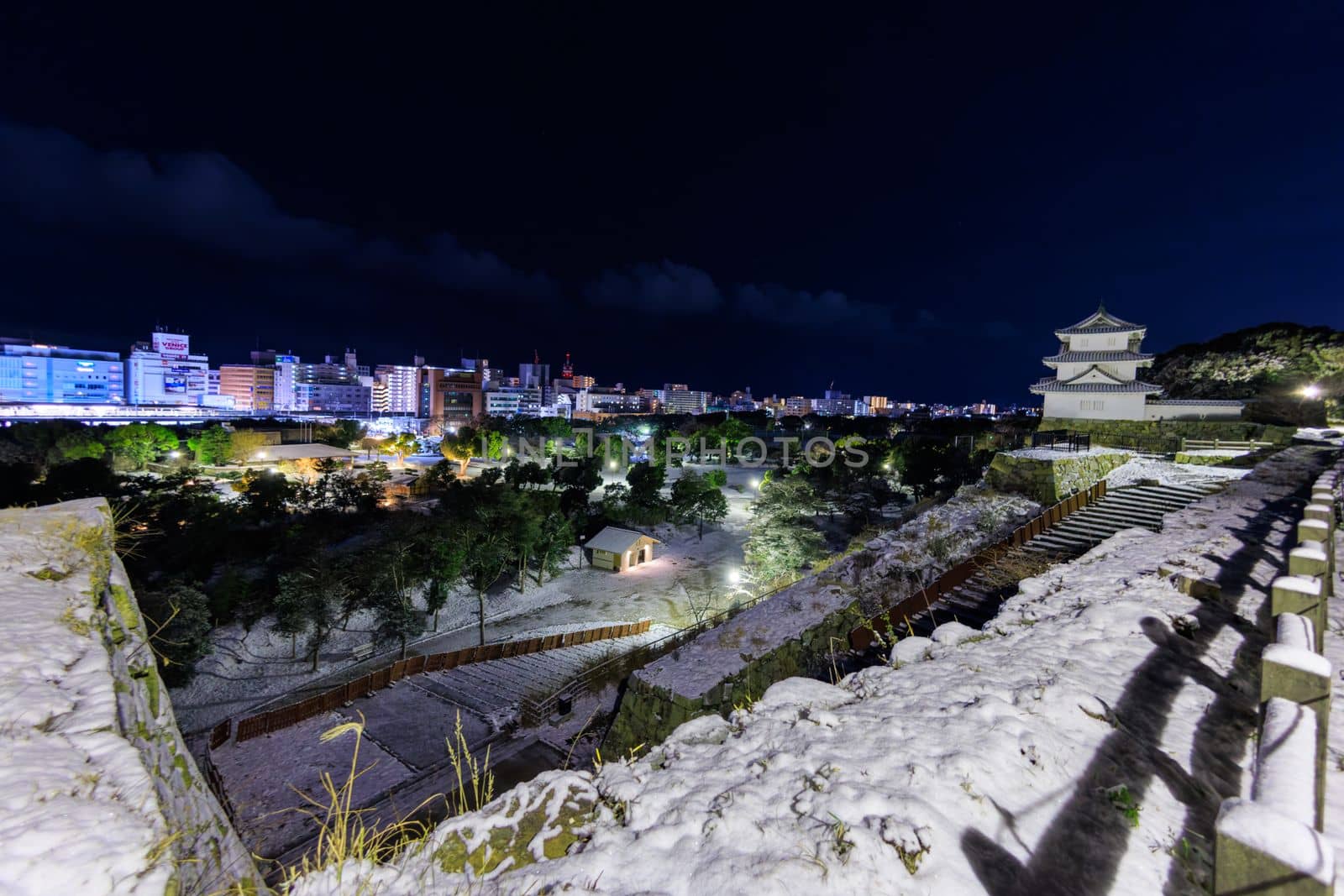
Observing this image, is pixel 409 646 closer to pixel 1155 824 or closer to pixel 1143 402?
pixel 1155 824

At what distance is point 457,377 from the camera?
97.8 m

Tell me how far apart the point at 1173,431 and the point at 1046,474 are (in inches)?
537

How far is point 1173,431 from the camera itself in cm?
2203

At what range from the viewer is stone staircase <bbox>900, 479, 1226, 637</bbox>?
7.88m

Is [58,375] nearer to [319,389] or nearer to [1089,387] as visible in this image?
[319,389]

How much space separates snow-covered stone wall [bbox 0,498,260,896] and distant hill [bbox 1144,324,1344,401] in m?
40.3

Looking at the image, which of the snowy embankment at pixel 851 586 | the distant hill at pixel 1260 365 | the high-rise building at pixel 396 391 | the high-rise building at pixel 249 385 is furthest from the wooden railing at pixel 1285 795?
the high-rise building at pixel 249 385

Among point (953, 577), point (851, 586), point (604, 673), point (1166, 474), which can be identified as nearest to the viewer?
point (953, 577)

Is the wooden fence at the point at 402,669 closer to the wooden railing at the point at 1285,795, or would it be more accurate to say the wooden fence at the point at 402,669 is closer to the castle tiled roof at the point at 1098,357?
the wooden railing at the point at 1285,795

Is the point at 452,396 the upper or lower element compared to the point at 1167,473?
upper

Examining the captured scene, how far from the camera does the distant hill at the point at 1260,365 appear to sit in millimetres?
30941

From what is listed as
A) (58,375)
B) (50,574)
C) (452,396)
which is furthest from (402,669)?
(58,375)

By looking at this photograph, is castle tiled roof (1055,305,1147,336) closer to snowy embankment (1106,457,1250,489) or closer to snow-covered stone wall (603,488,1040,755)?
snowy embankment (1106,457,1250,489)

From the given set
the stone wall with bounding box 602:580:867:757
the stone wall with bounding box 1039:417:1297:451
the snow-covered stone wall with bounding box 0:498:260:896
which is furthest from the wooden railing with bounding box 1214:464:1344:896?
the stone wall with bounding box 1039:417:1297:451
